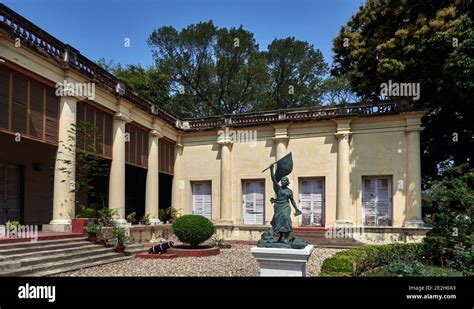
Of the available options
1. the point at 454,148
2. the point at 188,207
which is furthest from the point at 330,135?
the point at 188,207

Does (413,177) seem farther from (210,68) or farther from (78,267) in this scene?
(210,68)

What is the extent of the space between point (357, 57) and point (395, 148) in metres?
4.11

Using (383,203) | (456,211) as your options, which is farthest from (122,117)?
(456,211)

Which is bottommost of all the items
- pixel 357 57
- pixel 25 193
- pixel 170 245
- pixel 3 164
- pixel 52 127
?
pixel 170 245

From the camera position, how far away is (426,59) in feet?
50.0

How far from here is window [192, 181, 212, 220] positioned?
66.8 feet

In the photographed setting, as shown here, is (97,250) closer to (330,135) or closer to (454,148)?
(330,135)

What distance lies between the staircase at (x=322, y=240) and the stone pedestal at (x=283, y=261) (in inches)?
398

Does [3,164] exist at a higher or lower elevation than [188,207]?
higher

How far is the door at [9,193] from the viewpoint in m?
13.7

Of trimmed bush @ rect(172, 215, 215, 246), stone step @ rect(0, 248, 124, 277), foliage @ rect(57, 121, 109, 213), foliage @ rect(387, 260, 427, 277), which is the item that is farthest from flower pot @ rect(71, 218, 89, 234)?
foliage @ rect(387, 260, 427, 277)

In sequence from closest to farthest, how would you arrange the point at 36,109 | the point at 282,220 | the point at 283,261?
the point at 283,261 < the point at 282,220 < the point at 36,109

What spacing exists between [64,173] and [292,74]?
21489mm

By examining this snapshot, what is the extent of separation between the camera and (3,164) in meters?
13.8
